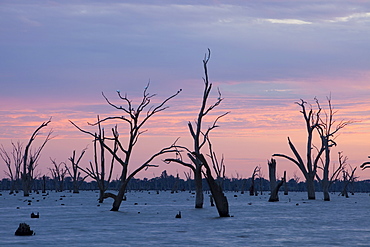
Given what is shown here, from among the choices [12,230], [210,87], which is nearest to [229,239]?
[12,230]

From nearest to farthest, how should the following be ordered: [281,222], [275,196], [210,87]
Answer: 1. [281,222]
2. [210,87]
3. [275,196]

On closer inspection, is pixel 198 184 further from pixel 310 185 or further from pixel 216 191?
pixel 310 185

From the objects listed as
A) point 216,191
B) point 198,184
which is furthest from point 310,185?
point 216,191

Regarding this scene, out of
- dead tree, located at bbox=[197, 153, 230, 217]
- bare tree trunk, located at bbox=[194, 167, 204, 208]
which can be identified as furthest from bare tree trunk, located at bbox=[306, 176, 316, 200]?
dead tree, located at bbox=[197, 153, 230, 217]

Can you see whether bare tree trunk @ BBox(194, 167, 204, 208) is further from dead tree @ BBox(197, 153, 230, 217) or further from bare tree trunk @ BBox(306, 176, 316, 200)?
bare tree trunk @ BBox(306, 176, 316, 200)

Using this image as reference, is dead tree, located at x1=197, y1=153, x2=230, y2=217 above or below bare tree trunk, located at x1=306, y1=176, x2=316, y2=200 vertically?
below

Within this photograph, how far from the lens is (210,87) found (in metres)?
32.7

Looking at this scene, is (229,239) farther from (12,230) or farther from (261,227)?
(12,230)

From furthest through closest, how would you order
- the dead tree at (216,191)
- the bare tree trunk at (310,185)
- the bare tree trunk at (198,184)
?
the bare tree trunk at (310,185) < the bare tree trunk at (198,184) < the dead tree at (216,191)

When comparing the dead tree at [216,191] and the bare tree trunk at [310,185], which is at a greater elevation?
the bare tree trunk at [310,185]

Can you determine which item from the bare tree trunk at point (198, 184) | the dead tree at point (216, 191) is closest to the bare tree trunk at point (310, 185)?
the bare tree trunk at point (198, 184)

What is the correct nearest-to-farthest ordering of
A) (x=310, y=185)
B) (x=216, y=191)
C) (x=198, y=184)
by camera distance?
(x=216, y=191), (x=198, y=184), (x=310, y=185)

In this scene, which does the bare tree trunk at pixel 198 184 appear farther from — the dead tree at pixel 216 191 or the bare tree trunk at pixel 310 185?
the bare tree trunk at pixel 310 185

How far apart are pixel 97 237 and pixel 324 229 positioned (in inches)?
296
